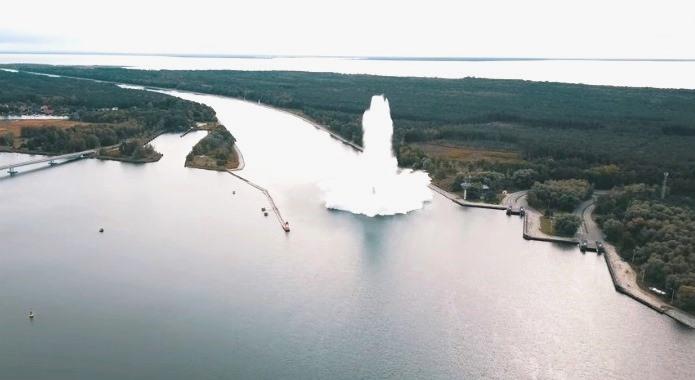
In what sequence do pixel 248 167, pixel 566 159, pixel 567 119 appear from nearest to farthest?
pixel 566 159 < pixel 248 167 < pixel 567 119

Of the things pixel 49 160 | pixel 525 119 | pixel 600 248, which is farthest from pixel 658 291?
pixel 525 119

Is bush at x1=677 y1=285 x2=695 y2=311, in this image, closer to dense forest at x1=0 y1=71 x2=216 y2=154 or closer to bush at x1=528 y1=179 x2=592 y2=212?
bush at x1=528 y1=179 x2=592 y2=212

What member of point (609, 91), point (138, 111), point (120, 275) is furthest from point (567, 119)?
point (120, 275)

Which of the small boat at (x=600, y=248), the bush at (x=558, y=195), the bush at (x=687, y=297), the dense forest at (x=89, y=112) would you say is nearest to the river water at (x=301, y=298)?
the small boat at (x=600, y=248)

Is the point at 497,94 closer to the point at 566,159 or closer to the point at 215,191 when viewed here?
the point at 566,159

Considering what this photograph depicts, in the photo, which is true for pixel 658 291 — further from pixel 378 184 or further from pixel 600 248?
pixel 378 184

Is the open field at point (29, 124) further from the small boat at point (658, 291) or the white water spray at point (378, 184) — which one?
the small boat at point (658, 291)
